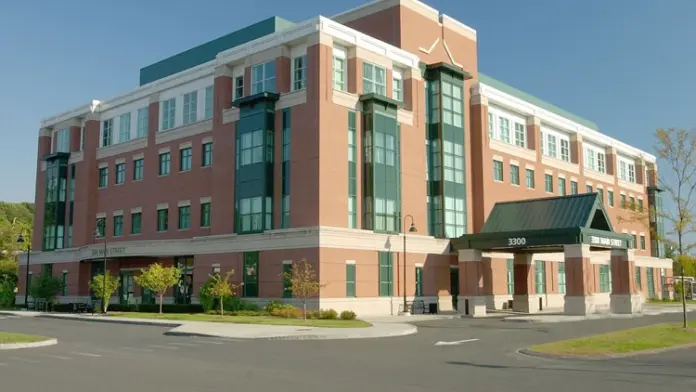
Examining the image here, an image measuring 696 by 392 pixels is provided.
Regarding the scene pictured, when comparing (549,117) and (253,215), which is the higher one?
(549,117)

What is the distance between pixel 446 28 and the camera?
5403 cm

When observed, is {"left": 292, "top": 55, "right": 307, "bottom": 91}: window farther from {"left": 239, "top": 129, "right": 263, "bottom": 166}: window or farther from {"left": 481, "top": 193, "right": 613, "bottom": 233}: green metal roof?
{"left": 481, "top": 193, "right": 613, "bottom": 233}: green metal roof

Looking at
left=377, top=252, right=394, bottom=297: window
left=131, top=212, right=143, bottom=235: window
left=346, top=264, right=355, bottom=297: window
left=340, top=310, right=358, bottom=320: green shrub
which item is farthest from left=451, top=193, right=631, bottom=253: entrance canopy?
left=131, top=212, right=143, bottom=235: window

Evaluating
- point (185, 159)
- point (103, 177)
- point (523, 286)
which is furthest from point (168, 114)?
point (523, 286)

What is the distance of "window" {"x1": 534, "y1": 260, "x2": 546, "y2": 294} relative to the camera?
194 ft

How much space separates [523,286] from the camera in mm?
53531

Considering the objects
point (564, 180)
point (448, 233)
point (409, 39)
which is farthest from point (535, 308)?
point (409, 39)

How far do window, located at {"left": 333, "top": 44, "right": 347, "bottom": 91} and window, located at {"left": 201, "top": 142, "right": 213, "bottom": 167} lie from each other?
485 inches

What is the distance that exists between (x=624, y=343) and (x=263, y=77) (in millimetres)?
31280

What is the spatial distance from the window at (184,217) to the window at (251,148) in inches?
346

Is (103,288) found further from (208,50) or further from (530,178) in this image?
(530,178)

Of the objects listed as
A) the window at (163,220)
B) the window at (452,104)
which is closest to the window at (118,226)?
the window at (163,220)

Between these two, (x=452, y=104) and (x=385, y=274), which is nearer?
(x=385, y=274)

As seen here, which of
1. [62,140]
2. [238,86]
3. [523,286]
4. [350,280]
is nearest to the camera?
[350,280]
